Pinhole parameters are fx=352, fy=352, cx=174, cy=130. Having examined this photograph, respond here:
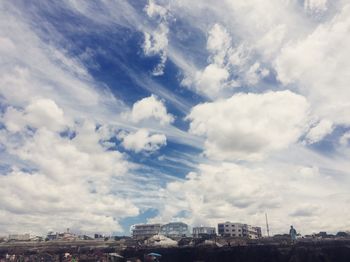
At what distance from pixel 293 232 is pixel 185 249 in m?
45.7

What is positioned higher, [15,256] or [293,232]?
[293,232]

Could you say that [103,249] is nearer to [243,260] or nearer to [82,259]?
[82,259]

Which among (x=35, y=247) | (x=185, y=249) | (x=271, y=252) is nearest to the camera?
(x=271, y=252)

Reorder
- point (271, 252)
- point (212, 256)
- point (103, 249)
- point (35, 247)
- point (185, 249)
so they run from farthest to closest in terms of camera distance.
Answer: point (35, 247) → point (103, 249) → point (185, 249) → point (212, 256) → point (271, 252)

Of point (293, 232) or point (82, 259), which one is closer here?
point (82, 259)

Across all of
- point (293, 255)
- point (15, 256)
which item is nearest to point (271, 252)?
point (293, 255)

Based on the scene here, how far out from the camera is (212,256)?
394 feet

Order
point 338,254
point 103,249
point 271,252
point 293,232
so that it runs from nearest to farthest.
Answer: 1. point 338,254
2. point 271,252
3. point 293,232
4. point 103,249

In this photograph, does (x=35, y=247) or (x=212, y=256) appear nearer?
(x=212, y=256)

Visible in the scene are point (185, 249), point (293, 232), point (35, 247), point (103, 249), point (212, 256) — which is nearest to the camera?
point (212, 256)

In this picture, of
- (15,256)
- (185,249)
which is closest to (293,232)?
(185,249)

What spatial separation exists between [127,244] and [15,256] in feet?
166

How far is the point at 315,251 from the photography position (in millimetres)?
104688

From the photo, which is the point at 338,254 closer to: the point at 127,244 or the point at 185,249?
the point at 185,249
